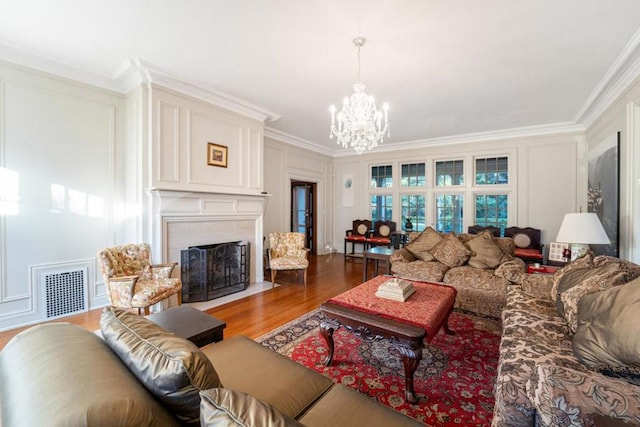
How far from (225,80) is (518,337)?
12.6 feet

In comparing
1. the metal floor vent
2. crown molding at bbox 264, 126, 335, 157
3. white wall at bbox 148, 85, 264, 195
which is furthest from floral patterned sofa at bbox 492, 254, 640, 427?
crown molding at bbox 264, 126, 335, 157

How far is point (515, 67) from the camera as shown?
304 centimetres

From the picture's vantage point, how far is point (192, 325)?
179cm

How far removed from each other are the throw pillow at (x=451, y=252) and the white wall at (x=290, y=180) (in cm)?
291

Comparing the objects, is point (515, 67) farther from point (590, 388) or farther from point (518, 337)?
point (590, 388)

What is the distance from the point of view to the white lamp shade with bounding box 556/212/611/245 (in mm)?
2723

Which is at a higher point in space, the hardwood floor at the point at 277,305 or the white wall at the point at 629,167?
the white wall at the point at 629,167

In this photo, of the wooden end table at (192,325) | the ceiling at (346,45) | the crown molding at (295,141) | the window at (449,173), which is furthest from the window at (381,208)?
the wooden end table at (192,325)

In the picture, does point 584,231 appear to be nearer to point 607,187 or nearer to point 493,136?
point 607,187

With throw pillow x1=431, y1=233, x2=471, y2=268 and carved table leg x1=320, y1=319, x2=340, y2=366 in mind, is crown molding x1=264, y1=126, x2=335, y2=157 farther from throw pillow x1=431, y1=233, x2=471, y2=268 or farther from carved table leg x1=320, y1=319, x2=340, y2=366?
carved table leg x1=320, y1=319, x2=340, y2=366

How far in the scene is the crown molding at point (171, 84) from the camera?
307cm

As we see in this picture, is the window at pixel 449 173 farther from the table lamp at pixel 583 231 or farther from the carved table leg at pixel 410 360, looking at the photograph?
the carved table leg at pixel 410 360

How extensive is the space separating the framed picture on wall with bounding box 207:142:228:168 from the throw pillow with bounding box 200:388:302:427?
364cm

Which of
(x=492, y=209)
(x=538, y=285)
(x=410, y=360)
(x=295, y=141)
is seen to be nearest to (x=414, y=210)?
(x=492, y=209)
